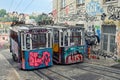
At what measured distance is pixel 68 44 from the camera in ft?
53.2

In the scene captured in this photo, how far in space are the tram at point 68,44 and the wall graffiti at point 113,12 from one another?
2995 millimetres

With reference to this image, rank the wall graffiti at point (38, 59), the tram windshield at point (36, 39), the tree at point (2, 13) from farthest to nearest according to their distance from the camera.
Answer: the tree at point (2, 13) → the wall graffiti at point (38, 59) → the tram windshield at point (36, 39)

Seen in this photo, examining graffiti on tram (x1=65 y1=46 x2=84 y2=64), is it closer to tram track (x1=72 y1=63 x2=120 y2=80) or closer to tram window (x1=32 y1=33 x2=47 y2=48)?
tram track (x1=72 y1=63 x2=120 y2=80)

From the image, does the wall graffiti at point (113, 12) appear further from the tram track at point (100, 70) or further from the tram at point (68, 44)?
the tram track at point (100, 70)

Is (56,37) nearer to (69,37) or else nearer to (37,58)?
(69,37)

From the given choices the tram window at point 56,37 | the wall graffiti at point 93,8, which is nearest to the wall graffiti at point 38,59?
the tram window at point 56,37

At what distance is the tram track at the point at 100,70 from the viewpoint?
1309 centimetres

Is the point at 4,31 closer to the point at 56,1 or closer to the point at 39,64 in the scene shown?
the point at 56,1

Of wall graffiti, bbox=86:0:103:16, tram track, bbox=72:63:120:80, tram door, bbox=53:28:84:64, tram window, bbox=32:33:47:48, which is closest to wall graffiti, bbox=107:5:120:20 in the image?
wall graffiti, bbox=86:0:103:16

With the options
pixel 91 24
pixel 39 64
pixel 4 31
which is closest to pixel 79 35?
pixel 39 64

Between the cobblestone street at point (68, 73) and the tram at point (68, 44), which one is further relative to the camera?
the tram at point (68, 44)

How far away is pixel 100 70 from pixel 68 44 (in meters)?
3.00

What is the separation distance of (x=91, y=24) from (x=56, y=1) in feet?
38.4

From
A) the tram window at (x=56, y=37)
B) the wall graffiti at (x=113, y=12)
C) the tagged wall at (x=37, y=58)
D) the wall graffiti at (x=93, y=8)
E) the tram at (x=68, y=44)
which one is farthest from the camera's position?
the wall graffiti at (x=93, y=8)
